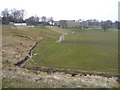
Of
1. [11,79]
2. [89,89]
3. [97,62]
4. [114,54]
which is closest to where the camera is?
[89,89]

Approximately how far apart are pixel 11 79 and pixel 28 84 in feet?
8.06

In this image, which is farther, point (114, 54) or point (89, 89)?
point (114, 54)

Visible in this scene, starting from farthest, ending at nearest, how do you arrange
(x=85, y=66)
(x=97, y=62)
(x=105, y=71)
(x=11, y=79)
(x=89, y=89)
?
(x=97, y=62) → (x=85, y=66) → (x=105, y=71) → (x=11, y=79) → (x=89, y=89)

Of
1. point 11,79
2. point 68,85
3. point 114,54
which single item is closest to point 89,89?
point 68,85

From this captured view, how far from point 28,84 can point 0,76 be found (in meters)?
3.91

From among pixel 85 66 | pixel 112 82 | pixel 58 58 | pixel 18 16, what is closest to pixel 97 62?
pixel 85 66

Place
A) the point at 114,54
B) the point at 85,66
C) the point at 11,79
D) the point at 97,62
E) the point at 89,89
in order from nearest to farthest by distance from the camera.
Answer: the point at 89,89 → the point at 11,79 → the point at 85,66 → the point at 97,62 → the point at 114,54

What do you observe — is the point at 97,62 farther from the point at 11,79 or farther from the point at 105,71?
the point at 11,79

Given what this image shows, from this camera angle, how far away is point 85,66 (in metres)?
32.3

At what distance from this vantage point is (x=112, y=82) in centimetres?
2491

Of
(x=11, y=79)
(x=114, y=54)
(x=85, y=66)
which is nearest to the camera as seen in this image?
(x=11, y=79)

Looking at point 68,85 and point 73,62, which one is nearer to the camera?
point 68,85

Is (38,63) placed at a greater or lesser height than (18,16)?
lesser

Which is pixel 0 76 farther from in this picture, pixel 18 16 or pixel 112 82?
pixel 18 16
